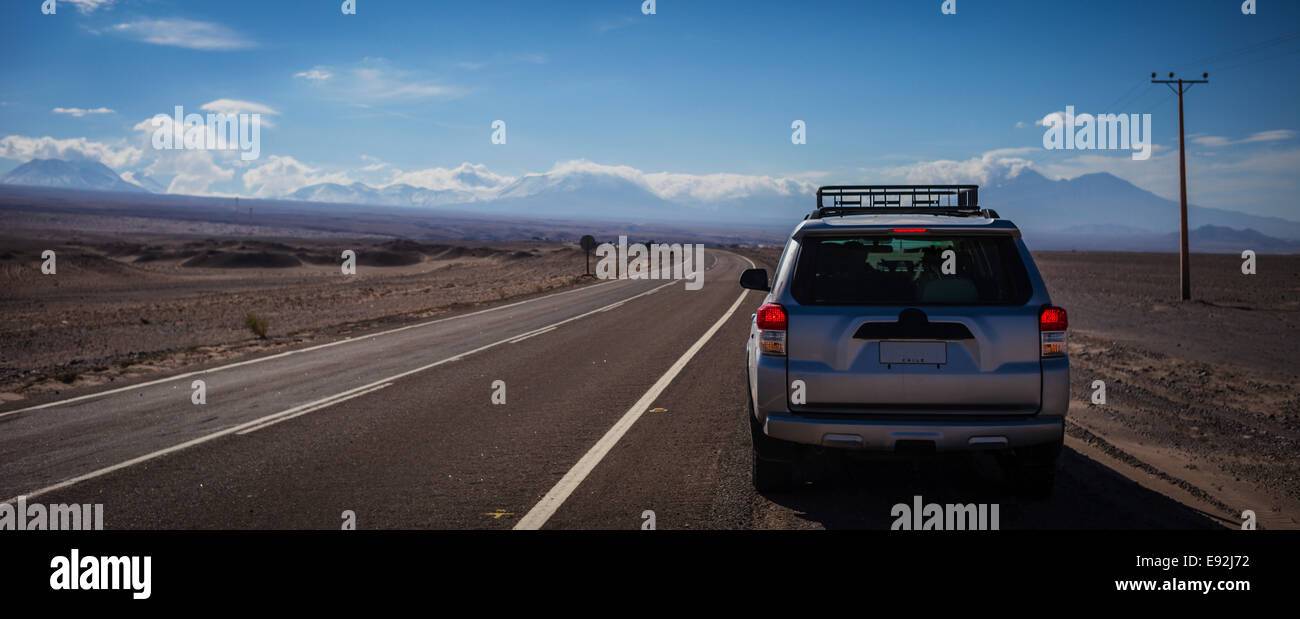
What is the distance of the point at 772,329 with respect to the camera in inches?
196

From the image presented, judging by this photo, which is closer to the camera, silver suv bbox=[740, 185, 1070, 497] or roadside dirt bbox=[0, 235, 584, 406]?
silver suv bbox=[740, 185, 1070, 497]

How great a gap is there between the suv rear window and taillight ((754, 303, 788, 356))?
0.53 feet

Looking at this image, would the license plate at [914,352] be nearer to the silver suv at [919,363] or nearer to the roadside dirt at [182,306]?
the silver suv at [919,363]

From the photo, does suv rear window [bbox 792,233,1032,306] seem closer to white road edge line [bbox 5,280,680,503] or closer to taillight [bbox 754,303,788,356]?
taillight [bbox 754,303,788,356]

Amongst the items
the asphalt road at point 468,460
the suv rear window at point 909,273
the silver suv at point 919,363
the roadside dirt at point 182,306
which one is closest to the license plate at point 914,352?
the silver suv at point 919,363

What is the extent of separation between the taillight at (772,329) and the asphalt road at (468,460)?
1085mm

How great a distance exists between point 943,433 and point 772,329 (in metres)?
1.18

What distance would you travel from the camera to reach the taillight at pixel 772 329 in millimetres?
4934

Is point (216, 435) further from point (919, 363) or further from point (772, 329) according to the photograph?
point (919, 363)

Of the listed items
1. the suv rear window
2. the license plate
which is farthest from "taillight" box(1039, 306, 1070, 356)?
the license plate

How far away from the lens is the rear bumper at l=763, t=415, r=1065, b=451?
4.62 metres

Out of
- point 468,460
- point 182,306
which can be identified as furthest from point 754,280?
point 182,306
